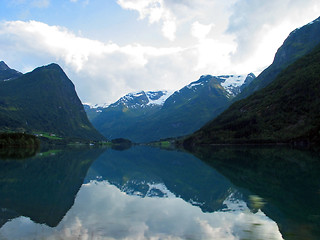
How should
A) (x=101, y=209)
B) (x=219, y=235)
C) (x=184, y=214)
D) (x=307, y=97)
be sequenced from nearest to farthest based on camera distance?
(x=219, y=235) → (x=184, y=214) → (x=101, y=209) → (x=307, y=97)

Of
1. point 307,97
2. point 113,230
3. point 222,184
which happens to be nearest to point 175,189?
point 222,184

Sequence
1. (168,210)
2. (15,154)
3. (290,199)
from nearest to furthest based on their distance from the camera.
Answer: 1. (168,210)
2. (290,199)
3. (15,154)

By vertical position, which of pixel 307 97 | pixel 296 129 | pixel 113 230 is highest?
pixel 307 97

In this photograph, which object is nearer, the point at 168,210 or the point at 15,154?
the point at 168,210

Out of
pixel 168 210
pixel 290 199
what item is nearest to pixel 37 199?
pixel 168 210

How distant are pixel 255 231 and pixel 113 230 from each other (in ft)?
30.7

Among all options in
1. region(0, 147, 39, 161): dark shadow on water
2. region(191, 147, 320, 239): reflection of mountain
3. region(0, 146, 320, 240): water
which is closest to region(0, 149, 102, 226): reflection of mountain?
region(0, 146, 320, 240): water

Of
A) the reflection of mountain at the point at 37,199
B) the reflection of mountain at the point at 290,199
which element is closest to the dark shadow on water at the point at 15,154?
the reflection of mountain at the point at 37,199

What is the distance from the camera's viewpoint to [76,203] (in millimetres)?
30422

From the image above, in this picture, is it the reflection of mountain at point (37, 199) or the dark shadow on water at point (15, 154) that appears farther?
the dark shadow on water at point (15, 154)

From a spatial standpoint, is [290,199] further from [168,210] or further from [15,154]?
[15,154]

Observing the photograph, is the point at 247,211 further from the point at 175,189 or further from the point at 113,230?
the point at 175,189

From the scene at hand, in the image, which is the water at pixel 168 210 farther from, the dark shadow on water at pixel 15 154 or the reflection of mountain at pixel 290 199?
the dark shadow on water at pixel 15 154

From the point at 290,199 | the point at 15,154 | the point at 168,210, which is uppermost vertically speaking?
the point at 15,154
